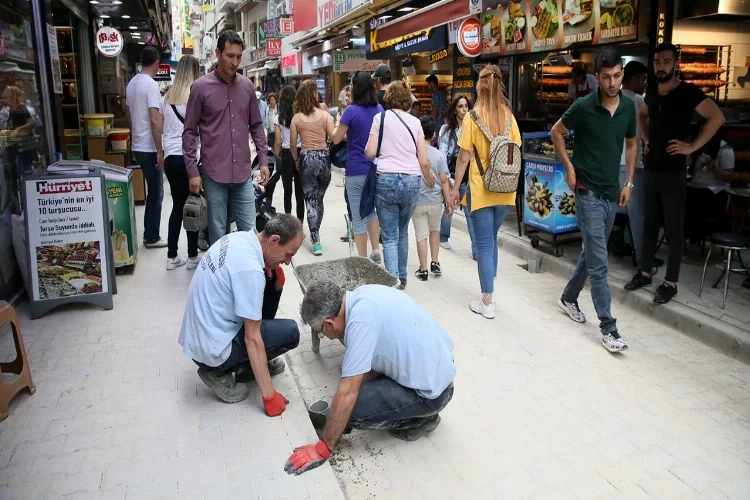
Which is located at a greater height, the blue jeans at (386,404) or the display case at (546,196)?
the display case at (546,196)

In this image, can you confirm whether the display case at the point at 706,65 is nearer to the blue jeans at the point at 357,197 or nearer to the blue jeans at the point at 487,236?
the blue jeans at the point at 487,236

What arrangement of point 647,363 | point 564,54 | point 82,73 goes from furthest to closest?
1. point 82,73
2. point 564,54
3. point 647,363

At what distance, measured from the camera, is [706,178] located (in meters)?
7.17

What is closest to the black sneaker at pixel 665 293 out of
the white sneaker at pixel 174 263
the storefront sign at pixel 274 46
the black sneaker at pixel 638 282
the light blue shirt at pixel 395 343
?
the black sneaker at pixel 638 282

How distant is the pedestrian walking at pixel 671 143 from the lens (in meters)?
5.47

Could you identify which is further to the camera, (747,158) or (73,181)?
Answer: (747,158)

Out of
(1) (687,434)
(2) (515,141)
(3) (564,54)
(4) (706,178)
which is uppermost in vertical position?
(3) (564,54)

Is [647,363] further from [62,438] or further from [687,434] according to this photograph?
[62,438]

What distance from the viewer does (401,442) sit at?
367cm

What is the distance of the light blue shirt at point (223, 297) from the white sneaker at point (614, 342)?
9.40ft

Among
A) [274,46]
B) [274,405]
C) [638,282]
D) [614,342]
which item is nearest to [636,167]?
[638,282]

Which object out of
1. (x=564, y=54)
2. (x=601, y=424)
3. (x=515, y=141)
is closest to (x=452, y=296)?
(x=515, y=141)

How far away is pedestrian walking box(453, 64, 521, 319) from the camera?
A: 17.7 feet

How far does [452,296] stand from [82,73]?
9.82m
